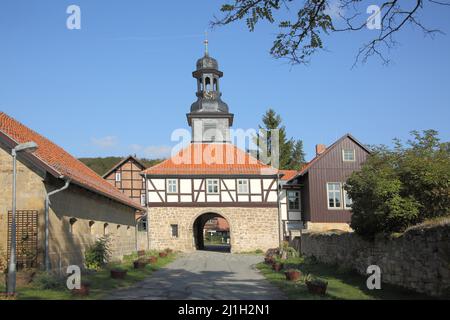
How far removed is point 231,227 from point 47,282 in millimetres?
22719

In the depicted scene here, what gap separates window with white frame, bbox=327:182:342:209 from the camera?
108ft

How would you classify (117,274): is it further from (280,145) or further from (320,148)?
(280,145)

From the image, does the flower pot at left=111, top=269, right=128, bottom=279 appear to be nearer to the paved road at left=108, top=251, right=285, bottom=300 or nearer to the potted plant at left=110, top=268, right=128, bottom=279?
the potted plant at left=110, top=268, right=128, bottom=279

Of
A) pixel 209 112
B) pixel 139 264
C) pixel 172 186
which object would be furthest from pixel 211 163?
pixel 139 264

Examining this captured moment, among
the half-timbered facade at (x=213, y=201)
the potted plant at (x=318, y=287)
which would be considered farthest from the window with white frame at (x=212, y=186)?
the potted plant at (x=318, y=287)

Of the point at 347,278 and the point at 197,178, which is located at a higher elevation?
the point at 197,178

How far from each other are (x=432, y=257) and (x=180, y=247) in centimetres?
2481

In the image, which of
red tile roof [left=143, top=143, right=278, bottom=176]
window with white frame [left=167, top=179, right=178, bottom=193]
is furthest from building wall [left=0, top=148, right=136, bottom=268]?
red tile roof [left=143, top=143, right=278, bottom=176]

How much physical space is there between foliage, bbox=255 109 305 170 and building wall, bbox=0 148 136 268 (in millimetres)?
38663

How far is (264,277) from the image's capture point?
56.7 feet

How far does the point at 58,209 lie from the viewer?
1538cm

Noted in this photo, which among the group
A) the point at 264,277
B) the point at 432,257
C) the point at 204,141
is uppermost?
the point at 204,141
